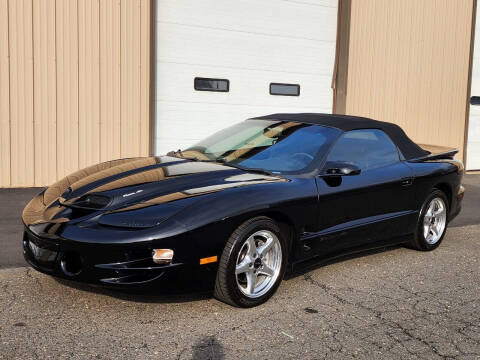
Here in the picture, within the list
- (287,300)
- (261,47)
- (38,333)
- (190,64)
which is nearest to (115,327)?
(38,333)

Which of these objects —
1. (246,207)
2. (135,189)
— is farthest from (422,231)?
(135,189)

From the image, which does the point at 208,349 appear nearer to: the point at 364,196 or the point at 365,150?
the point at 364,196

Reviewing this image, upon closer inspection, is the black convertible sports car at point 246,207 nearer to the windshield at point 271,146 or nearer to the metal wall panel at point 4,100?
the windshield at point 271,146

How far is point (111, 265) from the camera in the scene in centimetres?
346

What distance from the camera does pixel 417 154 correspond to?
557cm

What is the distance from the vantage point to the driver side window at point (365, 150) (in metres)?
4.80

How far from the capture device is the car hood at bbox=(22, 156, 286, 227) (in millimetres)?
3701

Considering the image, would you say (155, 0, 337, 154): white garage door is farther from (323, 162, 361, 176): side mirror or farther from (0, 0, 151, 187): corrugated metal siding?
(323, 162, 361, 176): side mirror

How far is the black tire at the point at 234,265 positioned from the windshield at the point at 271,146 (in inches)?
27.8

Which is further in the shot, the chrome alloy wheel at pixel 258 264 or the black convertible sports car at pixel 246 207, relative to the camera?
the chrome alloy wheel at pixel 258 264

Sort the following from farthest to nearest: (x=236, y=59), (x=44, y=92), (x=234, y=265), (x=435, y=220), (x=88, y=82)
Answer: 1. (x=236, y=59)
2. (x=88, y=82)
3. (x=44, y=92)
4. (x=435, y=220)
5. (x=234, y=265)

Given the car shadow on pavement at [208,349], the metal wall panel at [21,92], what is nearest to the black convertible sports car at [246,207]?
the car shadow on pavement at [208,349]

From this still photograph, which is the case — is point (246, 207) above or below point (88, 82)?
below

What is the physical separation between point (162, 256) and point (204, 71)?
Answer: 20.8 feet
